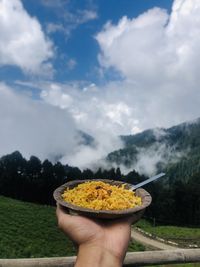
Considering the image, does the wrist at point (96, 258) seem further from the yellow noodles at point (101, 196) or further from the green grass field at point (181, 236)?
the green grass field at point (181, 236)

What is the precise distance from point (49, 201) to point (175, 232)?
24.3 metres

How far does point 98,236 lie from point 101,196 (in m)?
0.97

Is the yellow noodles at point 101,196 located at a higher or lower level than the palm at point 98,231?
higher

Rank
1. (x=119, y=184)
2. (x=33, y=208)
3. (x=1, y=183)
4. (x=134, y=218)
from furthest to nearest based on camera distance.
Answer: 1. (x=1, y=183)
2. (x=33, y=208)
3. (x=119, y=184)
4. (x=134, y=218)

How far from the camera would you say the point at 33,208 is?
154 ft

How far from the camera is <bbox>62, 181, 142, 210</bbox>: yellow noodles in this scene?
3.32 metres

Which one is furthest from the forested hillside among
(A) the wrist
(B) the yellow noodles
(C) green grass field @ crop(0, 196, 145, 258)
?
(A) the wrist

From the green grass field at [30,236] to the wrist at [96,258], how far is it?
1967cm

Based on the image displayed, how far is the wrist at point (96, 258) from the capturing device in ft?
7.72

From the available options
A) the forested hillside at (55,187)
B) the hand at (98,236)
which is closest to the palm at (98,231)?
the hand at (98,236)

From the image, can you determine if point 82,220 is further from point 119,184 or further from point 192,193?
point 192,193

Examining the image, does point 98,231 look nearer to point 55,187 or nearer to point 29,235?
point 29,235

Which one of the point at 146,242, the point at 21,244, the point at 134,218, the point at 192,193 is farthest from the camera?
the point at 192,193

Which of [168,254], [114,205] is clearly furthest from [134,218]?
[168,254]
